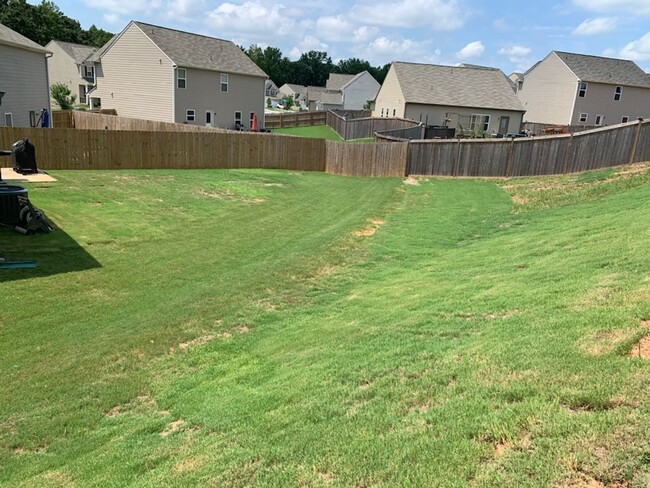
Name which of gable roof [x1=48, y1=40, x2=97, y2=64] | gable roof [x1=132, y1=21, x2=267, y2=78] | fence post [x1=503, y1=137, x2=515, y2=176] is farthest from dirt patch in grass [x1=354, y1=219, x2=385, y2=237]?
gable roof [x1=48, y1=40, x2=97, y2=64]

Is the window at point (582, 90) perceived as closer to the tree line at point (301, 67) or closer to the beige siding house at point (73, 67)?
the beige siding house at point (73, 67)

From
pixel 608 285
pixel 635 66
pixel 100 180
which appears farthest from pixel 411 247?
pixel 635 66

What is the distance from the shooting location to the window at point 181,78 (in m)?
36.2

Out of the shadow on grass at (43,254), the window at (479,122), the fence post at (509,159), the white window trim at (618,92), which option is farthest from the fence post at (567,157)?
the white window trim at (618,92)

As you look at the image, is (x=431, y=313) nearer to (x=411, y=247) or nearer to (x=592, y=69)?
(x=411, y=247)

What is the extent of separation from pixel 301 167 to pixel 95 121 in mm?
16668

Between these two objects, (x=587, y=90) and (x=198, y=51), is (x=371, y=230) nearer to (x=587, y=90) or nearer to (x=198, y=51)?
(x=198, y=51)

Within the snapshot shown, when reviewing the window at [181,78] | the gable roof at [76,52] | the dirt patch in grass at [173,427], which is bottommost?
the dirt patch in grass at [173,427]

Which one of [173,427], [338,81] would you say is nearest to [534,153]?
[173,427]

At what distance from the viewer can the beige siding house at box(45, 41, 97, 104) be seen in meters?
63.1

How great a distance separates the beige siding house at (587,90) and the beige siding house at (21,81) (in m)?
46.0

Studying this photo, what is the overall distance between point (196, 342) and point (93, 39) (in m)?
103

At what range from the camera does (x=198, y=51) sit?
39.1 m

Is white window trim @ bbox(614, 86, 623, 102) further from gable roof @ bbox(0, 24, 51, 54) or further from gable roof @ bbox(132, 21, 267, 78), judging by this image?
gable roof @ bbox(0, 24, 51, 54)
